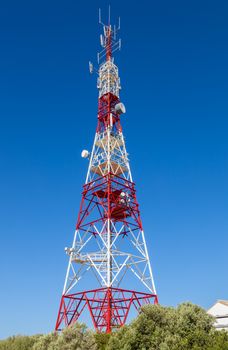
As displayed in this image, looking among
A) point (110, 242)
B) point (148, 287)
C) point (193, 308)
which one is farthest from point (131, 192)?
point (193, 308)

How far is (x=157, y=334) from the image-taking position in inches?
1072

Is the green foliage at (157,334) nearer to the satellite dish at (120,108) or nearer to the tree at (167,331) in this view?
the tree at (167,331)

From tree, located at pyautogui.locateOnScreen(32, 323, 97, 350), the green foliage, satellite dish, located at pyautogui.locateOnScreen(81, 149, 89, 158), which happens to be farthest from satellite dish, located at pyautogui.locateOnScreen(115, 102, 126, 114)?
tree, located at pyautogui.locateOnScreen(32, 323, 97, 350)

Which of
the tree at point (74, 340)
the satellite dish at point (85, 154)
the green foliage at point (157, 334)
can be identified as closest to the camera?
the green foliage at point (157, 334)

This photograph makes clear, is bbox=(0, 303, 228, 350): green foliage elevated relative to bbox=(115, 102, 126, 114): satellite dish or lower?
lower

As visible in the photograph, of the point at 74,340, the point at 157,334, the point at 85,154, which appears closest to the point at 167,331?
the point at 157,334

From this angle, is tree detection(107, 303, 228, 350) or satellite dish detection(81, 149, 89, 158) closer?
tree detection(107, 303, 228, 350)

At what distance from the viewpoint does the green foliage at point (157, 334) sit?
85.5 feet

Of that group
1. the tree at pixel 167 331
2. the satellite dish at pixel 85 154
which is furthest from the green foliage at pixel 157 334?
the satellite dish at pixel 85 154

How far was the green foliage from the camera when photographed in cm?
2605

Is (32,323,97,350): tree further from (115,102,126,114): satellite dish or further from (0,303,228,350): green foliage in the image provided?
(115,102,126,114): satellite dish

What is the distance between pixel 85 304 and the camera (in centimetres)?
3741

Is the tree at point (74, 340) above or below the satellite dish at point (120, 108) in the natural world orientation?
below

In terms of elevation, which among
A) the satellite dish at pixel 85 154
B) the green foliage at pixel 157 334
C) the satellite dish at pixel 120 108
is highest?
the satellite dish at pixel 120 108
